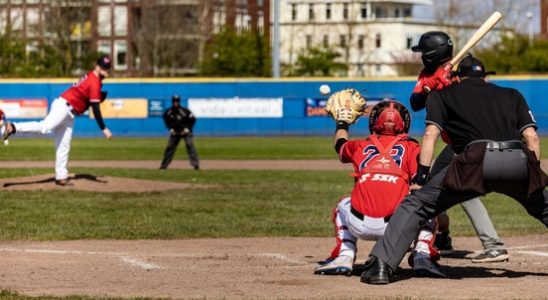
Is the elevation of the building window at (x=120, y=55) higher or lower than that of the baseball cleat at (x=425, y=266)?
higher

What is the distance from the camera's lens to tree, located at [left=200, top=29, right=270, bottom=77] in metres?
64.6

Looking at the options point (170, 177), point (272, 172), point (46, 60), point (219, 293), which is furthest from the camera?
point (46, 60)

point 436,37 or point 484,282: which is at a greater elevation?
point 436,37

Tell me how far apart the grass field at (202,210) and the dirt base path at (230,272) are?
773 mm

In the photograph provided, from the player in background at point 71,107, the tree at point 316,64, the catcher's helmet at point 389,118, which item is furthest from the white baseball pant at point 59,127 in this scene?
the tree at point 316,64

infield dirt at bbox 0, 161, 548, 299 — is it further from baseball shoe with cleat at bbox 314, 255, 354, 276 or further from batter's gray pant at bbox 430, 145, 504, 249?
batter's gray pant at bbox 430, 145, 504, 249

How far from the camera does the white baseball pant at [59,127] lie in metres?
16.2

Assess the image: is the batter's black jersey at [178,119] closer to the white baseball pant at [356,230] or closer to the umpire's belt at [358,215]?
the white baseball pant at [356,230]

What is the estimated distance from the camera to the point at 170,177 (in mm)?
23109

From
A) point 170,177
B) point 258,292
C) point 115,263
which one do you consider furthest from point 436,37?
point 170,177

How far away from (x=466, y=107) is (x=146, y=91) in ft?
137

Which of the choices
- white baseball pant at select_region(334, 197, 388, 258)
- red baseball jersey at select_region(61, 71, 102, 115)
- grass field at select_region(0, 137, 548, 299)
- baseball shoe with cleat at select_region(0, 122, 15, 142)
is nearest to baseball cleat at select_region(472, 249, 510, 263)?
white baseball pant at select_region(334, 197, 388, 258)

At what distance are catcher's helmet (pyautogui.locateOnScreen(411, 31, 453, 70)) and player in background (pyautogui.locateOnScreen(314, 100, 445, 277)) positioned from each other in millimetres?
493

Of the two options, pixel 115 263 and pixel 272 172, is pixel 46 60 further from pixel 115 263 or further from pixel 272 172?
pixel 115 263
